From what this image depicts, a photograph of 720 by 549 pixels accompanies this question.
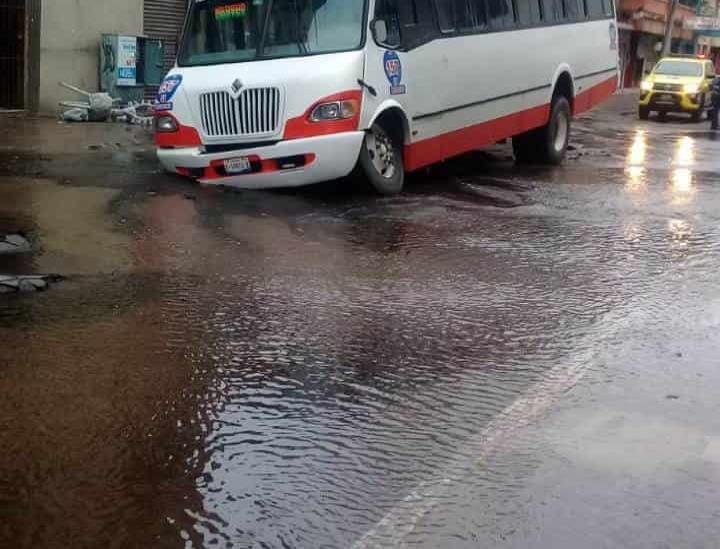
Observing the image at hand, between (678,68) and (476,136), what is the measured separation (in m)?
19.6

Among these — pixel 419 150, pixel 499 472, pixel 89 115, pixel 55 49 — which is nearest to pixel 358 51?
pixel 419 150

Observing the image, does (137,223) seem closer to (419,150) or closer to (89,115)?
(419,150)

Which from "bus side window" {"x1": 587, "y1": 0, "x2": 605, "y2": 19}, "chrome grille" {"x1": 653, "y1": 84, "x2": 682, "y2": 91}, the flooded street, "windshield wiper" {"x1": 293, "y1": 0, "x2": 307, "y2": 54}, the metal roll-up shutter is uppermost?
the metal roll-up shutter

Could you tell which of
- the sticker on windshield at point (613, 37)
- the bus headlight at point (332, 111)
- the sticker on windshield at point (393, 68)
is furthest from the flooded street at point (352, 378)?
the sticker on windshield at point (613, 37)

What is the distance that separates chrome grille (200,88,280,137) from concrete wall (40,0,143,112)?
10.0 metres

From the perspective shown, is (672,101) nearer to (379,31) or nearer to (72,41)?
(72,41)

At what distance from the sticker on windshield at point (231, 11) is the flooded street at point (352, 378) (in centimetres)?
221

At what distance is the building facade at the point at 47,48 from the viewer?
1931 cm

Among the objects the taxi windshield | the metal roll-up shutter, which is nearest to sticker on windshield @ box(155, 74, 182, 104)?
the metal roll-up shutter

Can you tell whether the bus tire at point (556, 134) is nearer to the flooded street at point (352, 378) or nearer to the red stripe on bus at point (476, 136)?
the red stripe on bus at point (476, 136)

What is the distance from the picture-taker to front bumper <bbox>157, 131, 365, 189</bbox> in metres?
10.2

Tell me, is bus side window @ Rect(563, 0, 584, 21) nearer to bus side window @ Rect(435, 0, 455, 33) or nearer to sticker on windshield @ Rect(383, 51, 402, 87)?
bus side window @ Rect(435, 0, 455, 33)

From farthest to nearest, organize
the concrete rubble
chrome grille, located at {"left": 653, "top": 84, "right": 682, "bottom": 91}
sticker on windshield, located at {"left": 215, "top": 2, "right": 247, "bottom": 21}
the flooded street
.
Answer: chrome grille, located at {"left": 653, "top": 84, "right": 682, "bottom": 91} → sticker on windshield, located at {"left": 215, "top": 2, "right": 247, "bottom": 21} → the concrete rubble → the flooded street

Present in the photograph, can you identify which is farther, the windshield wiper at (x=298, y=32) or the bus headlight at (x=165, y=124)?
the bus headlight at (x=165, y=124)
